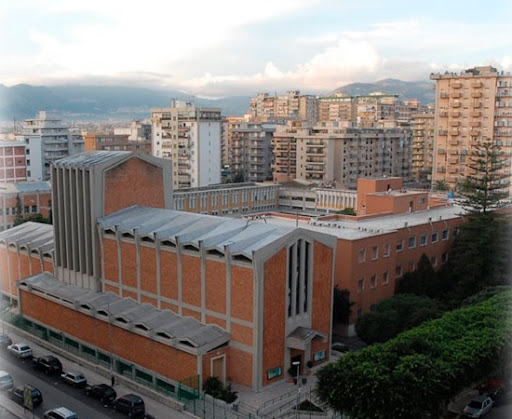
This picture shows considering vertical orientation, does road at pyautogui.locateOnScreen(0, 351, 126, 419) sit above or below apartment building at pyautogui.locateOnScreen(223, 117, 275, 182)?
below

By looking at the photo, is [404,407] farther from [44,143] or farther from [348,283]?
[44,143]

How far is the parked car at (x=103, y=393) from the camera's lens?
→ 11875 millimetres

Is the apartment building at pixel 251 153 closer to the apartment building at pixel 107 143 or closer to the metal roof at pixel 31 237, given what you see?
the apartment building at pixel 107 143

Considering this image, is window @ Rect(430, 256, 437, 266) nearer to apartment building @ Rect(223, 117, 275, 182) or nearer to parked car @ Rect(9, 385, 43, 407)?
parked car @ Rect(9, 385, 43, 407)

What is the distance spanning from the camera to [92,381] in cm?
1298

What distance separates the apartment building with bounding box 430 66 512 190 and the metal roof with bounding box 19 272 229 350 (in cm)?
2671

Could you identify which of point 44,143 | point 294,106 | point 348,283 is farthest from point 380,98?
point 348,283

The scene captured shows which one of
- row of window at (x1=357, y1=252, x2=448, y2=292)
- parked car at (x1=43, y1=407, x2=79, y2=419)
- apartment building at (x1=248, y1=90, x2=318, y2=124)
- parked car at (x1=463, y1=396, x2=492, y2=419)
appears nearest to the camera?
parked car at (x1=43, y1=407, x2=79, y2=419)

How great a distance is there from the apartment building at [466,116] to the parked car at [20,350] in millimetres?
28302

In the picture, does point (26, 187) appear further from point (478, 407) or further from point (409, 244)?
point (478, 407)

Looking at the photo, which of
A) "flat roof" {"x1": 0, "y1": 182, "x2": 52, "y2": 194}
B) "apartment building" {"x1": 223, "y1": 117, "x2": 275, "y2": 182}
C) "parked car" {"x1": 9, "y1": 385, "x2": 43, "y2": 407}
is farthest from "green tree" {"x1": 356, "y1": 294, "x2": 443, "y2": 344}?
"apartment building" {"x1": 223, "y1": 117, "x2": 275, "y2": 182}

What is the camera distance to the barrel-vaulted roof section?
41.0 ft

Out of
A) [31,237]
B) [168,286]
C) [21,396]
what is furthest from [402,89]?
[21,396]

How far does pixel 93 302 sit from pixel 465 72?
30.6 metres
